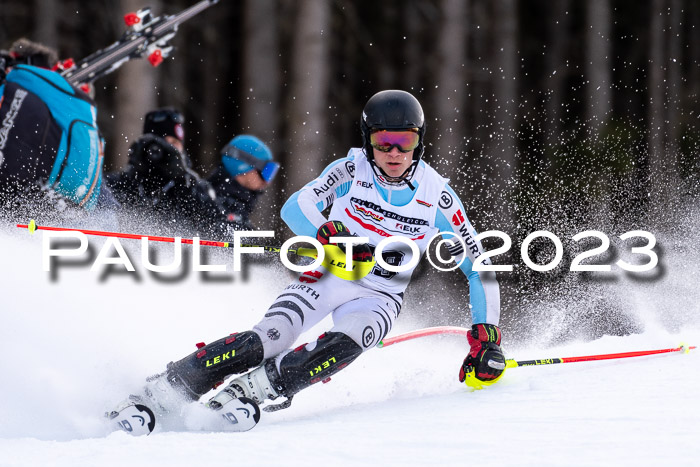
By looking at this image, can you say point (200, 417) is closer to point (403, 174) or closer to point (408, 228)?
point (408, 228)

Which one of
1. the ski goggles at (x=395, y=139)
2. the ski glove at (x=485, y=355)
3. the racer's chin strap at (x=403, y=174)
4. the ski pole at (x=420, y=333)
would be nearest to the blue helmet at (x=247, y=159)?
the ski pole at (x=420, y=333)

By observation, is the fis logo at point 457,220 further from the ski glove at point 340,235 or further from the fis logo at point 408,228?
the ski glove at point 340,235

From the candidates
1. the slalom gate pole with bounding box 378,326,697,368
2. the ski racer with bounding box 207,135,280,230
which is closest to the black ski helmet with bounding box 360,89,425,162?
the slalom gate pole with bounding box 378,326,697,368

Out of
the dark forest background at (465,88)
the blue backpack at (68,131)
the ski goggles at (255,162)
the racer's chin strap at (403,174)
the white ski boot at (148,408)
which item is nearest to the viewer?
the white ski boot at (148,408)

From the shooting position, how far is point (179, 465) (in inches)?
113

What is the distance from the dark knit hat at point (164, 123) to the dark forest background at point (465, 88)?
472 cm

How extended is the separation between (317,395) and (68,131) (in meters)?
2.20

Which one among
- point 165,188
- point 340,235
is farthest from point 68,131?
point 340,235

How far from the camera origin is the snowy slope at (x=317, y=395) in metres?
3.02

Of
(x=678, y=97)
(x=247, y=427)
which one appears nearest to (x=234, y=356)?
(x=247, y=427)

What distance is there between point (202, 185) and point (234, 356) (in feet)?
7.84

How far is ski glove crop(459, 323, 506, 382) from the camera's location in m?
4.45

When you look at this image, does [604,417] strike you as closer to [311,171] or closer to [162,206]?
[162,206]

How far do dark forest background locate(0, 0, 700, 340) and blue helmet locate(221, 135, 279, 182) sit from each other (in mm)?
4120
